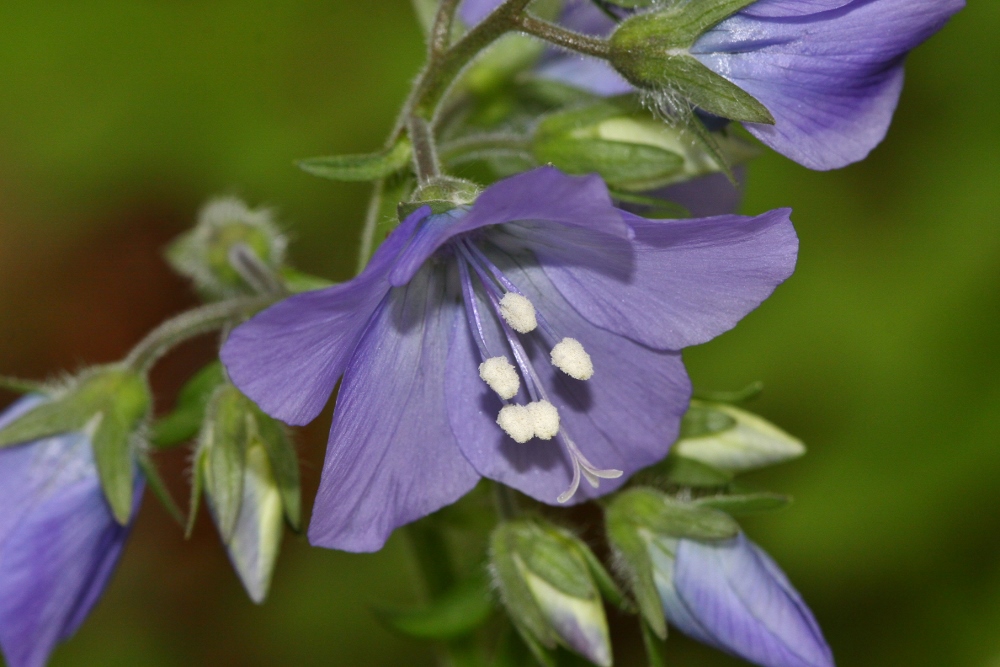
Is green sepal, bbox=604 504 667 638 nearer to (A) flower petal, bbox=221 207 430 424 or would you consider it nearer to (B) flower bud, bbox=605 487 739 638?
(B) flower bud, bbox=605 487 739 638

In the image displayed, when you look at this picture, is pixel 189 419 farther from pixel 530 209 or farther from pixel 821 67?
pixel 821 67

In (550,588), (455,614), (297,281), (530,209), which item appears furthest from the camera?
(297,281)

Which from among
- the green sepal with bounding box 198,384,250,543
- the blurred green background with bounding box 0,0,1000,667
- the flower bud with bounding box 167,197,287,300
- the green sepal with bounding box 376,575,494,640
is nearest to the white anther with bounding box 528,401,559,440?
the green sepal with bounding box 198,384,250,543

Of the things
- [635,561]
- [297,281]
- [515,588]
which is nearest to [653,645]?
[635,561]

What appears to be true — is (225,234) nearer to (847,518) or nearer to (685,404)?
(685,404)

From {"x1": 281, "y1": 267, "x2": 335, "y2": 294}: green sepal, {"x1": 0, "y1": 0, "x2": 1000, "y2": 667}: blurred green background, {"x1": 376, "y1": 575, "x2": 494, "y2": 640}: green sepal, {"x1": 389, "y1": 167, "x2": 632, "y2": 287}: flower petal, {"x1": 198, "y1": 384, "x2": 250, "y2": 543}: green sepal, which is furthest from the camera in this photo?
{"x1": 0, "y1": 0, "x2": 1000, "y2": 667}: blurred green background

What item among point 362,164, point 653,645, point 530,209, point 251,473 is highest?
point 362,164

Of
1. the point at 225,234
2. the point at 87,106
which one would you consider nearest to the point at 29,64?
the point at 87,106
